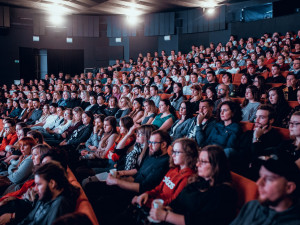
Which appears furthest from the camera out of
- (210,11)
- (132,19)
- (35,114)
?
(132,19)

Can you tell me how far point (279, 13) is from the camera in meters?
8.22

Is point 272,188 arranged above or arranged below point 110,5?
below

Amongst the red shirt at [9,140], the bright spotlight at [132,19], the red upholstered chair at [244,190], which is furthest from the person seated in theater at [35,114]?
the bright spotlight at [132,19]

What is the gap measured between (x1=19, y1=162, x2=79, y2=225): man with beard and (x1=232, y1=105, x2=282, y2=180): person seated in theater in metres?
1.16

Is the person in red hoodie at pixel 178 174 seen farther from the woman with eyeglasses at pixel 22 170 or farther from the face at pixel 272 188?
the woman with eyeglasses at pixel 22 170

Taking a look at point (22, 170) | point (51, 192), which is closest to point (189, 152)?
point (51, 192)

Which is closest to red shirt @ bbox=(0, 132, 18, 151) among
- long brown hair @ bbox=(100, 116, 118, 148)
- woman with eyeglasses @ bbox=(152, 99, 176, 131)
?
long brown hair @ bbox=(100, 116, 118, 148)

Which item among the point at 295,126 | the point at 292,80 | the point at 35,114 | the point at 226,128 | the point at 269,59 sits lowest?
the point at 35,114

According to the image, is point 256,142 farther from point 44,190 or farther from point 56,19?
point 56,19

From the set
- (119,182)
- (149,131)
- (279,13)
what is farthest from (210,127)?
(279,13)

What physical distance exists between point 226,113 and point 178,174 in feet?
2.96

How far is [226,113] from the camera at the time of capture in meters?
2.33

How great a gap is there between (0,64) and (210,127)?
931 cm

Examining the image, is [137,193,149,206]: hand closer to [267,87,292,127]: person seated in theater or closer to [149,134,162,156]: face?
[149,134,162,156]: face
